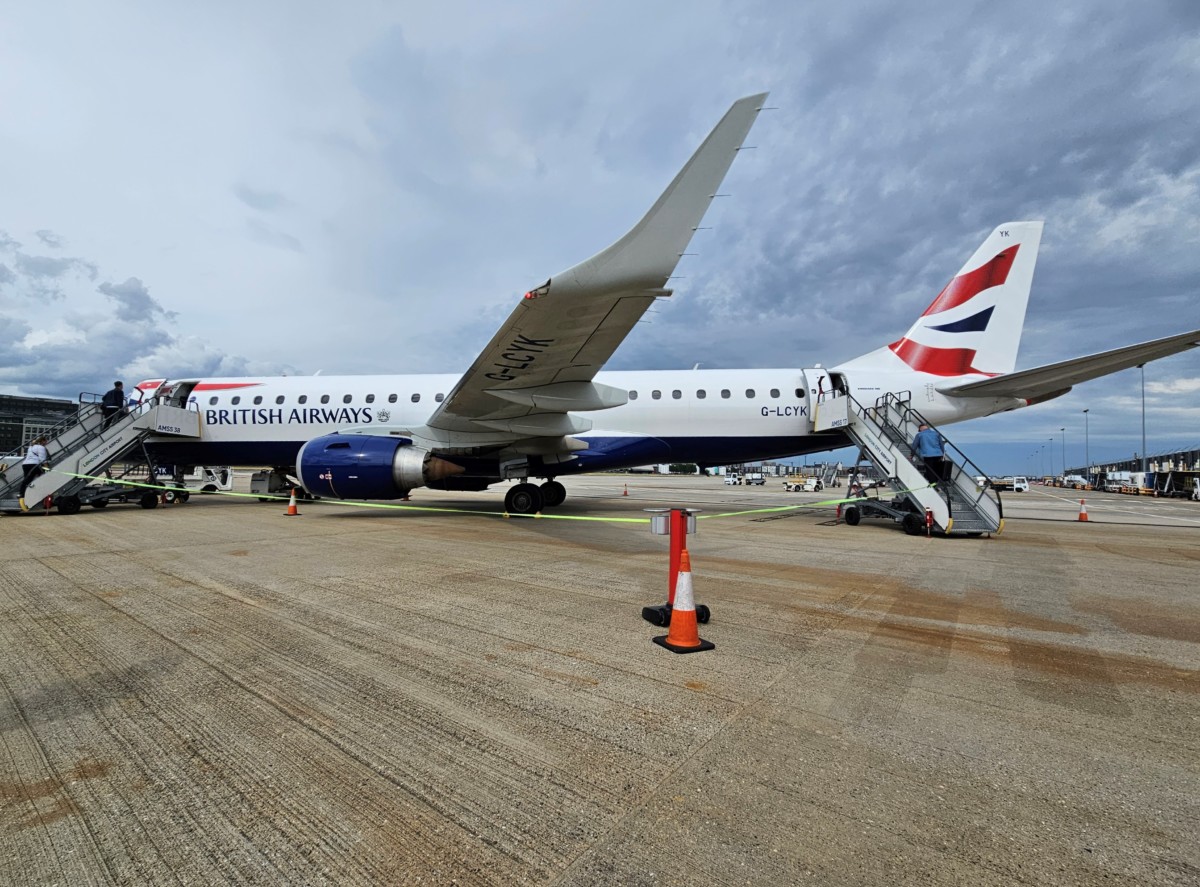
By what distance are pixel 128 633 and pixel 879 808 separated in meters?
4.65

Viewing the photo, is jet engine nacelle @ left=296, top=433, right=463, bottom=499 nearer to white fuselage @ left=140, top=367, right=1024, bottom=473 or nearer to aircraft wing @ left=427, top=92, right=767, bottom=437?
aircraft wing @ left=427, top=92, right=767, bottom=437

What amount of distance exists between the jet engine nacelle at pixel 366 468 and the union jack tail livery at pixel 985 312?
11.1 meters

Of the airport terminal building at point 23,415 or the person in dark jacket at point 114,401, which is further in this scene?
the airport terminal building at point 23,415

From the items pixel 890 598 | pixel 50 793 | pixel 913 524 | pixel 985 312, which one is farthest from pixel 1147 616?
Result: pixel 985 312

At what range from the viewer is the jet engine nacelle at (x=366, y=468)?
403 inches

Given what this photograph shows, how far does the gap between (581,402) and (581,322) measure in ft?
8.54

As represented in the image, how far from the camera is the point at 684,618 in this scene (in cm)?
350

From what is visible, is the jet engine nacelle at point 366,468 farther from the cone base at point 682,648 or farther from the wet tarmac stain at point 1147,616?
the wet tarmac stain at point 1147,616

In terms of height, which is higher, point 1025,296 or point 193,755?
point 1025,296

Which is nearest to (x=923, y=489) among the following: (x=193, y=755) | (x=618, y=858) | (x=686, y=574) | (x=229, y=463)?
(x=686, y=574)

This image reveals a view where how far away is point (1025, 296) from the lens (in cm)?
1145

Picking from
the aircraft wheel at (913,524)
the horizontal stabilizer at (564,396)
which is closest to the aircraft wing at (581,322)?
the horizontal stabilizer at (564,396)

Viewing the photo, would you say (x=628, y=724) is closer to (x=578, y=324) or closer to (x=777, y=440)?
(x=578, y=324)

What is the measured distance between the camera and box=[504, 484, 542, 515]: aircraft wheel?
11.5 m
